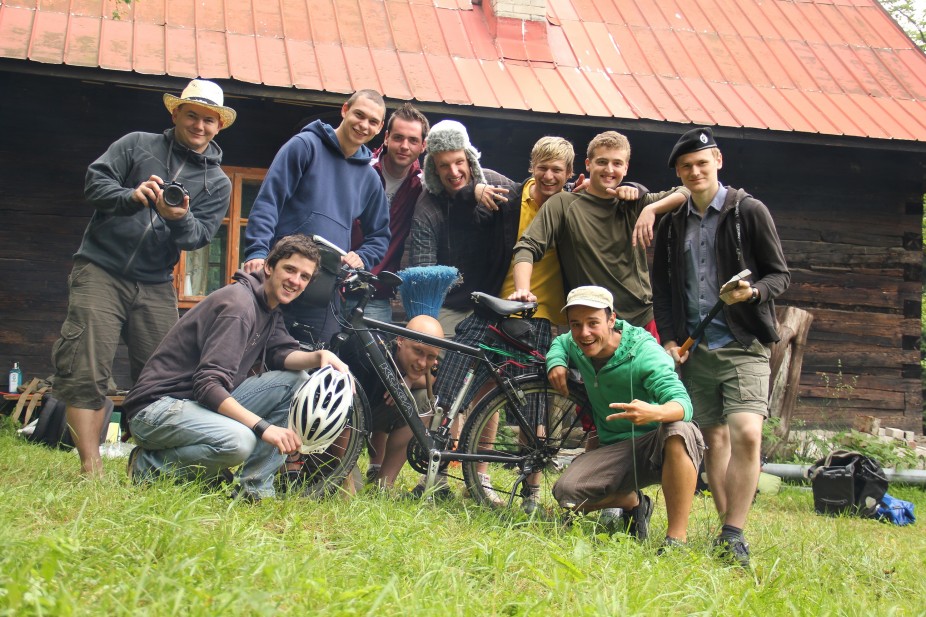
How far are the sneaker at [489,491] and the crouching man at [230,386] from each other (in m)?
0.91

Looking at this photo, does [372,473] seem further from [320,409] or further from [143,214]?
[143,214]

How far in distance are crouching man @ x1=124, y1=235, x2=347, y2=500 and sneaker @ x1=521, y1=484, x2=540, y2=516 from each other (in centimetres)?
107

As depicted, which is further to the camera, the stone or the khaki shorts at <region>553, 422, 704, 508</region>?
the stone

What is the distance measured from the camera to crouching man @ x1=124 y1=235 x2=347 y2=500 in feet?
12.3

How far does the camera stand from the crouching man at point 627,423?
12.3 ft

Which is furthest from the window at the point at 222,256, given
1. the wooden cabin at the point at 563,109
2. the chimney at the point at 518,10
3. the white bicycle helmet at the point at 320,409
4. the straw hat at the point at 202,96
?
the white bicycle helmet at the point at 320,409

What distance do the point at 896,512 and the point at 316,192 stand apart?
415cm

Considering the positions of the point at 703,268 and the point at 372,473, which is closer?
the point at 703,268

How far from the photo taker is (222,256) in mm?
8422

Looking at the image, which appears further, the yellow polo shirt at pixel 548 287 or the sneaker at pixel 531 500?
the yellow polo shirt at pixel 548 287

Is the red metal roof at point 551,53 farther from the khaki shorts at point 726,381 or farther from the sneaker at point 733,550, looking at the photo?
the sneaker at point 733,550

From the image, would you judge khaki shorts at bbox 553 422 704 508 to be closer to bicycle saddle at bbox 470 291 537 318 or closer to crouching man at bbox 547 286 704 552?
crouching man at bbox 547 286 704 552

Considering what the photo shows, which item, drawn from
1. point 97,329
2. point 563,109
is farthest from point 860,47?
point 97,329

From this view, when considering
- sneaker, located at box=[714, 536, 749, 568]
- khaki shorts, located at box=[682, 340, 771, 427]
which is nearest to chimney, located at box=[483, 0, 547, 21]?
khaki shorts, located at box=[682, 340, 771, 427]
